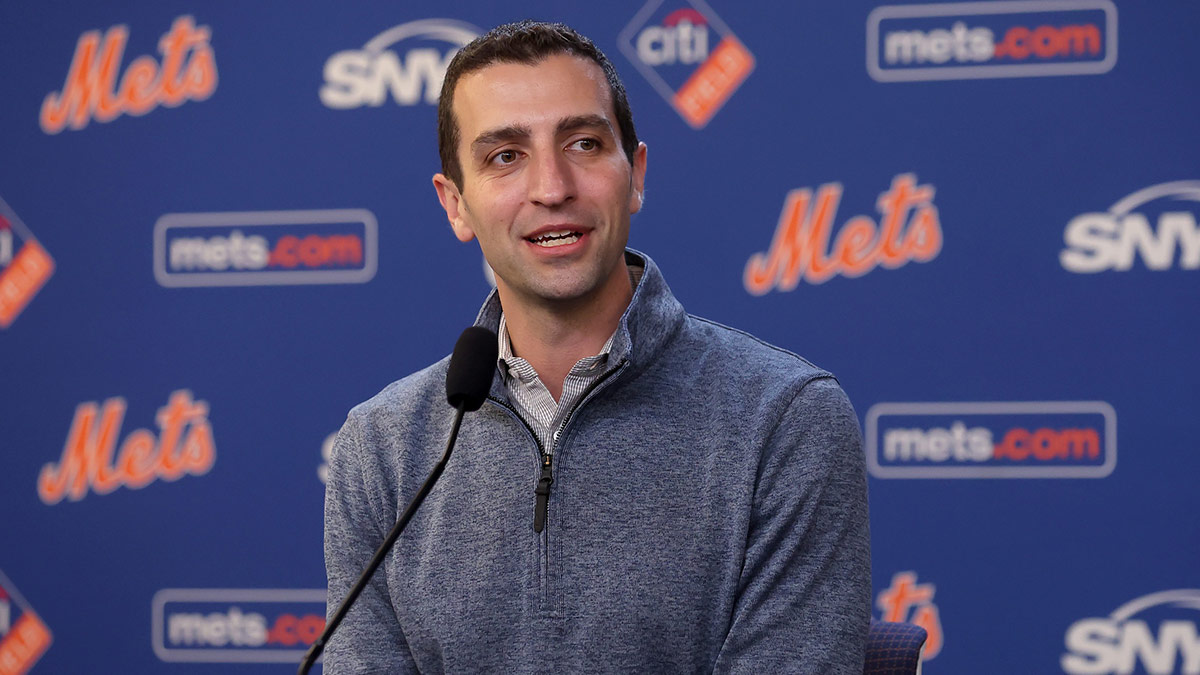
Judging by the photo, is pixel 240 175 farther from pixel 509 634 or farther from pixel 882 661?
pixel 882 661

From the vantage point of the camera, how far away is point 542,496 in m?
1.25

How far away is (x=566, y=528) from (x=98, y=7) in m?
2.01

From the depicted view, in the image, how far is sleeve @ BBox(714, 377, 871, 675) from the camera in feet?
3.76

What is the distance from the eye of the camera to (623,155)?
1.32m

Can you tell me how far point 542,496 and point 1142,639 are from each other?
151 cm

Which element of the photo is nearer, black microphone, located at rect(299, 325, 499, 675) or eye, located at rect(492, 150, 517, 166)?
black microphone, located at rect(299, 325, 499, 675)

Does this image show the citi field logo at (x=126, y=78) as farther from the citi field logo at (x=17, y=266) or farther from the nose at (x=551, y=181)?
the nose at (x=551, y=181)

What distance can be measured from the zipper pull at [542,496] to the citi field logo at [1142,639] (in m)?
1.42

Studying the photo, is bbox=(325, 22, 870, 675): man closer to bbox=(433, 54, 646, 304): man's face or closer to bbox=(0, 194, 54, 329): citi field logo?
bbox=(433, 54, 646, 304): man's face

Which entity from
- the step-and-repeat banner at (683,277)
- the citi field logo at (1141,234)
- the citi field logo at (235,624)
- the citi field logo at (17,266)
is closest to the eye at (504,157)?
the step-and-repeat banner at (683,277)

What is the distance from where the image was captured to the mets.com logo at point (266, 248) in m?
2.54

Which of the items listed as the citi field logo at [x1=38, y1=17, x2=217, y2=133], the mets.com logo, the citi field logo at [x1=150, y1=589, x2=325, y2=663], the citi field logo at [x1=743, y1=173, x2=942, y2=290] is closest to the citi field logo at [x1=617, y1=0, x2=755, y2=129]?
the citi field logo at [x1=743, y1=173, x2=942, y2=290]

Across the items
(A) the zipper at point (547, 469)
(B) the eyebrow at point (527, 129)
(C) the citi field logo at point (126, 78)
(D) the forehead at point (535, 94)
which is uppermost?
(C) the citi field logo at point (126, 78)

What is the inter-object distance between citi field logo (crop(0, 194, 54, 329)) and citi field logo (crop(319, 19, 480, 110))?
2.50 ft
